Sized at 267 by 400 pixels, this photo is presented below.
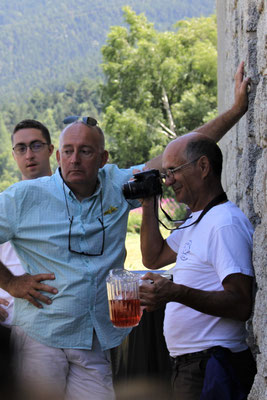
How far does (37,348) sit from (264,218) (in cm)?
120

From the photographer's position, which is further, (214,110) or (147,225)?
(214,110)

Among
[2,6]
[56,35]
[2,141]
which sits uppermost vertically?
[2,6]

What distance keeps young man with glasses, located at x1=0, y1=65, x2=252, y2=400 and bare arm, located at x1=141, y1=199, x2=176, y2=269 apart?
0.41 feet

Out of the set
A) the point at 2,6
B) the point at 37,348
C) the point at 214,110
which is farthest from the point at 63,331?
the point at 2,6

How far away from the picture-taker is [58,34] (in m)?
131

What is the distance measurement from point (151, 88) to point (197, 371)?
2505 cm

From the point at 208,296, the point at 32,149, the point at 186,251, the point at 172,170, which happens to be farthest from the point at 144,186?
the point at 32,149

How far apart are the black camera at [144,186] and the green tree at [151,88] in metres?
22.4

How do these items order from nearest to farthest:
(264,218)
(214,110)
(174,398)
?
(264,218) < (174,398) < (214,110)

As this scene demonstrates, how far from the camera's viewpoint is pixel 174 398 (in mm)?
2273

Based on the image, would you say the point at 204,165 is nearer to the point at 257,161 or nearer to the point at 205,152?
the point at 205,152

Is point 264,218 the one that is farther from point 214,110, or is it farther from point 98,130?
point 214,110

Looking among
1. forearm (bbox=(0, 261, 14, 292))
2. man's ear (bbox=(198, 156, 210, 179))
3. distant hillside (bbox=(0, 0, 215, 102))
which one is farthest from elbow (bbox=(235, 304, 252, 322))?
distant hillside (bbox=(0, 0, 215, 102))

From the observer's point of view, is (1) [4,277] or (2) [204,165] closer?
(2) [204,165]
